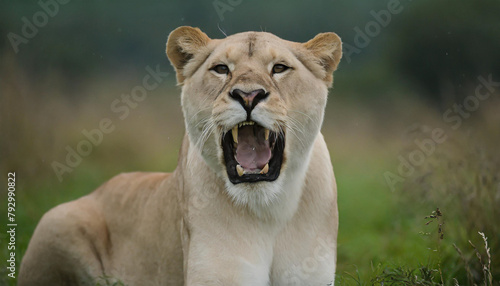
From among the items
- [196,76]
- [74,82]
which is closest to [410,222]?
[196,76]

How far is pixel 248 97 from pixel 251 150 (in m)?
0.34

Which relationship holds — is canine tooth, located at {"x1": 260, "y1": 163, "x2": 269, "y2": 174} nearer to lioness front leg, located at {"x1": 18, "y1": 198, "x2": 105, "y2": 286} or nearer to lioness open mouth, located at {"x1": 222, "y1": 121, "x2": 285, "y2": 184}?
lioness open mouth, located at {"x1": 222, "y1": 121, "x2": 285, "y2": 184}

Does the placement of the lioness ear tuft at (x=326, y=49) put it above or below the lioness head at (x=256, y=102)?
above

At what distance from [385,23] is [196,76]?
30.1 feet

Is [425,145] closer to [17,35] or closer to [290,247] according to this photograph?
[290,247]

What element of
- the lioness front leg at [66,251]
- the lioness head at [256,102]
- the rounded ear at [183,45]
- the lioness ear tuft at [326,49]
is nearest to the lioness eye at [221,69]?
the lioness head at [256,102]

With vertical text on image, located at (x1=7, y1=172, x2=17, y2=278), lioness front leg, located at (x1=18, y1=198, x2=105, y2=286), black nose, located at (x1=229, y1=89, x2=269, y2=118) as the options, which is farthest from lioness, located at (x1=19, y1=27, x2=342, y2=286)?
vertical text on image, located at (x1=7, y1=172, x2=17, y2=278)

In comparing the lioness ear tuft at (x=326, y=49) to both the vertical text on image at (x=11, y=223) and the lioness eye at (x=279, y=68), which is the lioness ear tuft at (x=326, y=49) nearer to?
the lioness eye at (x=279, y=68)

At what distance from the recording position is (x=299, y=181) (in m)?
4.07

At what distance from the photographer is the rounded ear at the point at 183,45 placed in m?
4.16

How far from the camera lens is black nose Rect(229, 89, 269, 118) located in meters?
3.61

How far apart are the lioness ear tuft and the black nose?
59 cm

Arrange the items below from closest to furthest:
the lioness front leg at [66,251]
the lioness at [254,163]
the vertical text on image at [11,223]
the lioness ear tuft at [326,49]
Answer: the lioness at [254,163], the lioness ear tuft at [326,49], the lioness front leg at [66,251], the vertical text on image at [11,223]

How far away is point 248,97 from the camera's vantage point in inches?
142
